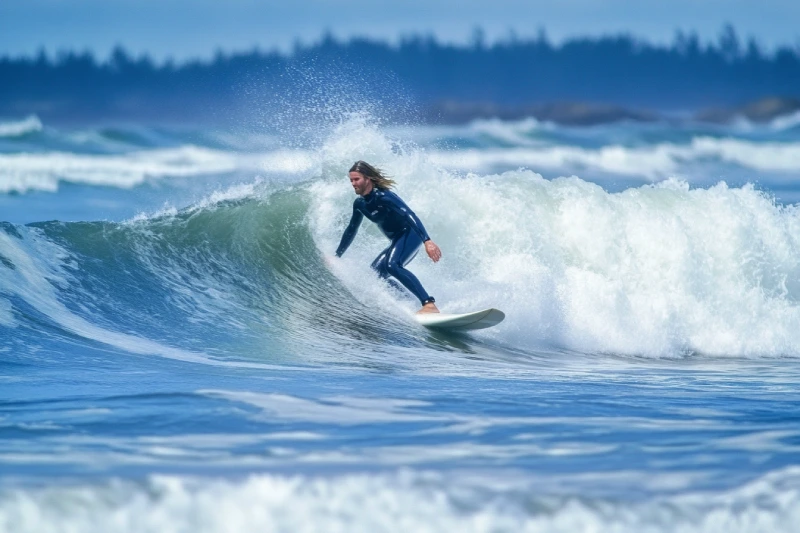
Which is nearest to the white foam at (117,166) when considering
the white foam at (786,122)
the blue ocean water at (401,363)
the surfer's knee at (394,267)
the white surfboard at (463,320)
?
the blue ocean water at (401,363)

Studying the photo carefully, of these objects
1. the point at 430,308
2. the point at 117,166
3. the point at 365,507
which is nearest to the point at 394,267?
the point at 430,308

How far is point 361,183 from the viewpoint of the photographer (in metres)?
8.15

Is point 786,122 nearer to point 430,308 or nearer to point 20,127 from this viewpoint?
point 20,127

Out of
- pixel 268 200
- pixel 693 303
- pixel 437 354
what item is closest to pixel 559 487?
pixel 437 354

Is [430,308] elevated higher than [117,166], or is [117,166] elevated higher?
[117,166]

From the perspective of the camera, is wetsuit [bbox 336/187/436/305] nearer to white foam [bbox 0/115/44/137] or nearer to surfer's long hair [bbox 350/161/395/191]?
surfer's long hair [bbox 350/161/395/191]

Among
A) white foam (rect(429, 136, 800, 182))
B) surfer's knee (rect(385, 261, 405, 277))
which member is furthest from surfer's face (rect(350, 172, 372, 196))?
white foam (rect(429, 136, 800, 182))

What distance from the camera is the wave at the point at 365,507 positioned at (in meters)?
3.61

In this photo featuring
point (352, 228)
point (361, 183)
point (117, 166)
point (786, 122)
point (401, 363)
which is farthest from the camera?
point (786, 122)

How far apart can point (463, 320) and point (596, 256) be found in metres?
3.66

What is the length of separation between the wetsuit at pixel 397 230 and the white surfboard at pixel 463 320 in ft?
0.52

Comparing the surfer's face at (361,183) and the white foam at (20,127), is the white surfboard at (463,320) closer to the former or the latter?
the surfer's face at (361,183)

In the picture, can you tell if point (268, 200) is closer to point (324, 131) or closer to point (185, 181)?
point (324, 131)

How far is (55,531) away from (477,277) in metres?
6.88
